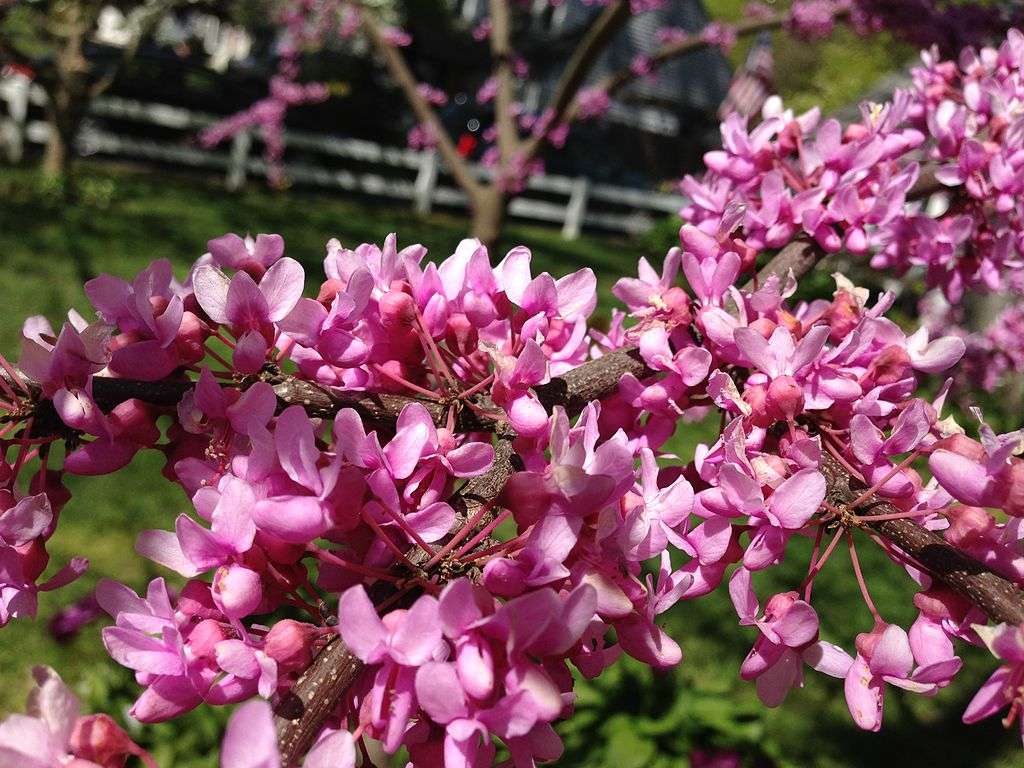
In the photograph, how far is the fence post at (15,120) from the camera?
11336 millimetres

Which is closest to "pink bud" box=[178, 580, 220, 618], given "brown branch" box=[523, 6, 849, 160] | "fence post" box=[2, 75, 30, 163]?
"brown branch" box=[523, 6, 849, 160]

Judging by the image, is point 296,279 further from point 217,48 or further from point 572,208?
point 217,48

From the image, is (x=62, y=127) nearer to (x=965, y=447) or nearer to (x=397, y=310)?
(x=397, y=310)

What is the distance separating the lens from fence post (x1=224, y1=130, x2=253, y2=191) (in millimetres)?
12191

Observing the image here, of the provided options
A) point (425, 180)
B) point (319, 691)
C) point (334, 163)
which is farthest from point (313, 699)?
point (334, 163)

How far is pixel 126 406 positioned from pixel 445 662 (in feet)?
1.65

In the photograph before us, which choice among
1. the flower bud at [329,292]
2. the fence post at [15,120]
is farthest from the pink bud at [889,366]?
the fence post at [15,120]

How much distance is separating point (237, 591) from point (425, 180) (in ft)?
42.8

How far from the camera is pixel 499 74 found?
6.49m

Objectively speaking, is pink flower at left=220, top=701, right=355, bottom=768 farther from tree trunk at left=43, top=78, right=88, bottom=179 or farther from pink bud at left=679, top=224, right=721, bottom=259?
tree trunk at left=43, top=78, right=88, bottom=179

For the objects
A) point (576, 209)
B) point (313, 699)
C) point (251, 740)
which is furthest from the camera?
point (576, 209)

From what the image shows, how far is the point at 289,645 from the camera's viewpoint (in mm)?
801

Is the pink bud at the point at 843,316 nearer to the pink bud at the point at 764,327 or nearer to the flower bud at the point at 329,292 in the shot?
the pink bud at the point at 764,327

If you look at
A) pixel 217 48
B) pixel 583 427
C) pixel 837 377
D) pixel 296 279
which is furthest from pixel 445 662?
pixel 217 48
